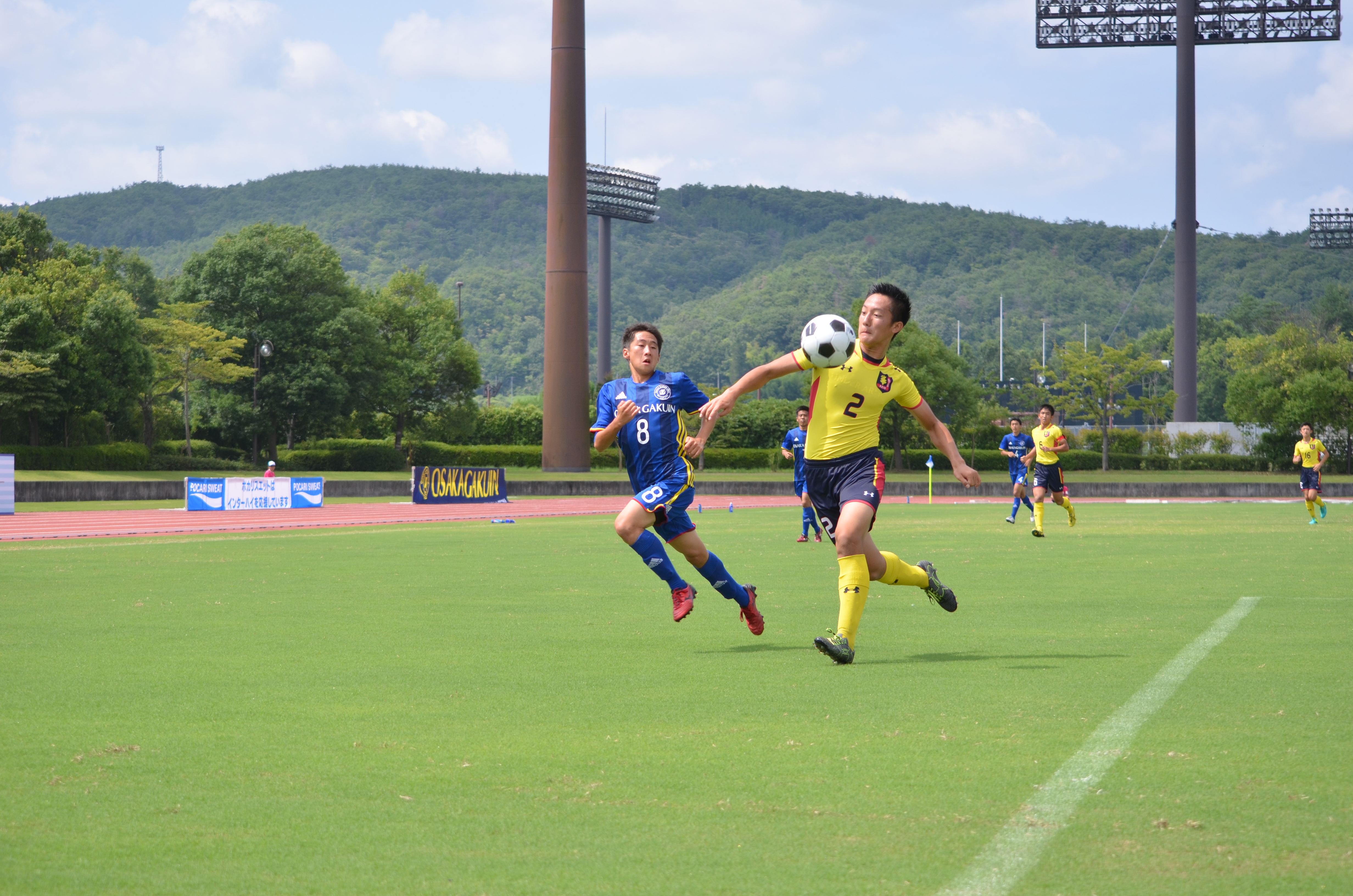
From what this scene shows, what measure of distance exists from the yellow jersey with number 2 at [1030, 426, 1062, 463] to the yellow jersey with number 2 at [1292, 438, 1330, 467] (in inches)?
336

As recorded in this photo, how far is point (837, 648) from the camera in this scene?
7.67 m

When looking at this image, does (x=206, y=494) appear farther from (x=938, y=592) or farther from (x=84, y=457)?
(x=938, y=592)

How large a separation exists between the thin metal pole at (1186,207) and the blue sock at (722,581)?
6624 centimetres

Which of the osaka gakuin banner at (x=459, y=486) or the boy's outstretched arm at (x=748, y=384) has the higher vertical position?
the boy's outstretched arm at (x=748, y=384)

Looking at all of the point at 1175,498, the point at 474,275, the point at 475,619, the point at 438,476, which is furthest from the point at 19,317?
the point at 474,275

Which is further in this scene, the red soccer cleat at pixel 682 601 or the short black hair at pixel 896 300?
the red soccer cleat at pixel 682 601

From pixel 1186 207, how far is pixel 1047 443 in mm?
53369

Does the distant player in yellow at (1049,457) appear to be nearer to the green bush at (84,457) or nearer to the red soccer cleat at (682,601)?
the red soccer cleat at (682,601)

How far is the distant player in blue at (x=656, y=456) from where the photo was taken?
30.8 feet

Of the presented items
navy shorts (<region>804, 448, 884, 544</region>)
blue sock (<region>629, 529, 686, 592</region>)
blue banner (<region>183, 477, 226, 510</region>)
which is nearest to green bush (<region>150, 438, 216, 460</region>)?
blue banner (<region>183, 477, 226, 510</region>)

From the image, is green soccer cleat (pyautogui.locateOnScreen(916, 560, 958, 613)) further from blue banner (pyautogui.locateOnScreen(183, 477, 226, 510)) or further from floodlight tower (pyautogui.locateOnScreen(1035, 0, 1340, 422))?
floodlight tower (pyautogui.locateOnScreen(1035, 0, 1340, 422))

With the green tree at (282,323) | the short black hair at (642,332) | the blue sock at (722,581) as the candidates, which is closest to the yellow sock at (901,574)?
Result: the blue sock at (722,581)

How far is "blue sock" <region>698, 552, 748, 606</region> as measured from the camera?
9.15m

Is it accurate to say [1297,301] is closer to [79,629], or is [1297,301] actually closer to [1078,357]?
[1078,357]
